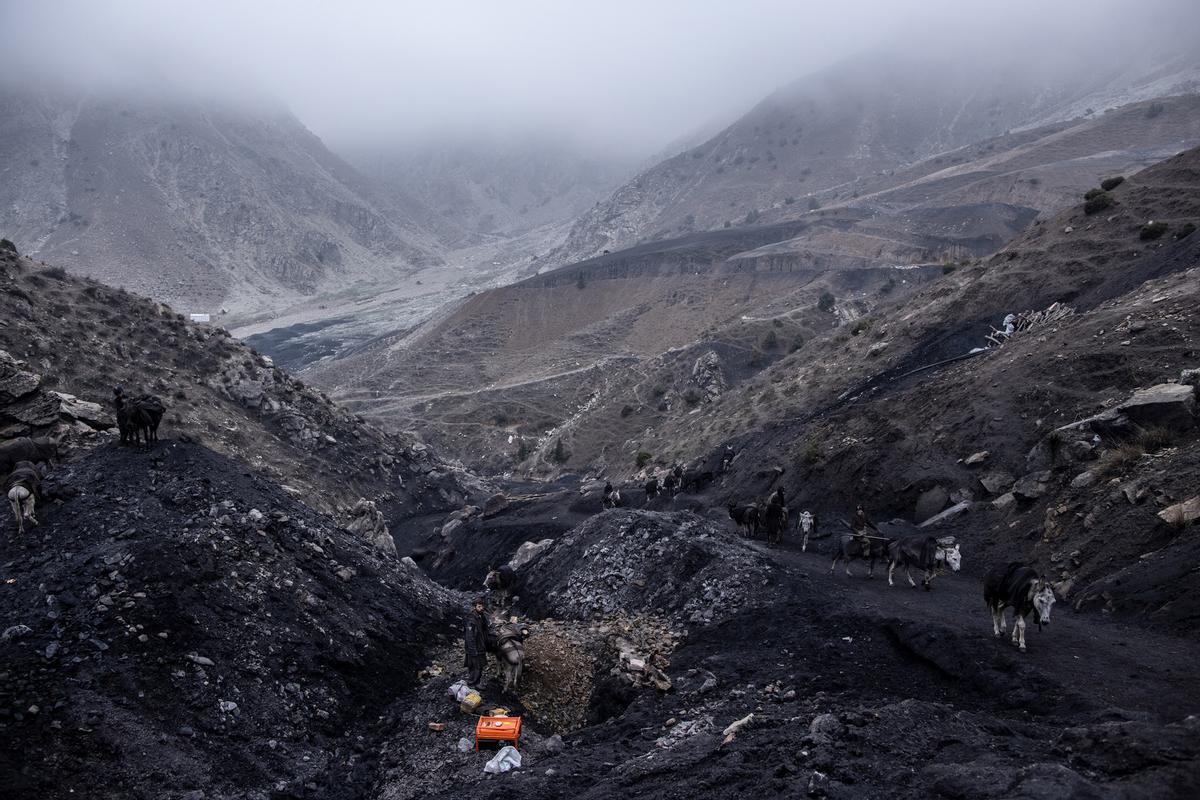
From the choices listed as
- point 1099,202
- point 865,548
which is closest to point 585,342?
point 1099,202

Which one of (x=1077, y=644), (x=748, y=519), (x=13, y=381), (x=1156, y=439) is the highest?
(x=13, y=381)

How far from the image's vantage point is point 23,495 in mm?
13859

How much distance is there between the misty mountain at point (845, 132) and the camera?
12475cm

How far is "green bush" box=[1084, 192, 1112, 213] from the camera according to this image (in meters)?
32.0

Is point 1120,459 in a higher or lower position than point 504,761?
lower

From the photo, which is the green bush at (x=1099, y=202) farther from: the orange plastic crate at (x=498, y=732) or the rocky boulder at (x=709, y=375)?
the orange plastic crate at (x=498, y=732)

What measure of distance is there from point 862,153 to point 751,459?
118 metres

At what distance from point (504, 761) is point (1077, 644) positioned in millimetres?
7978

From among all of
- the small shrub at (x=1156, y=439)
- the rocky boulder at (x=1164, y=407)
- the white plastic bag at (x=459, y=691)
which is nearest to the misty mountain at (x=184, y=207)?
the white plastic bag at (x=459, y=691)

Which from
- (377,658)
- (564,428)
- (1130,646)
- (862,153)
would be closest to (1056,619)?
(1130,646)

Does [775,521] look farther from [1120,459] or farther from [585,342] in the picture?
[585,342]

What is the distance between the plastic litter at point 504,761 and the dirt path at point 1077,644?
5.87m

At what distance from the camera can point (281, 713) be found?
1145 cm

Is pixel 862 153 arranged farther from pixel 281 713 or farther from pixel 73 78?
pixel 73 78
